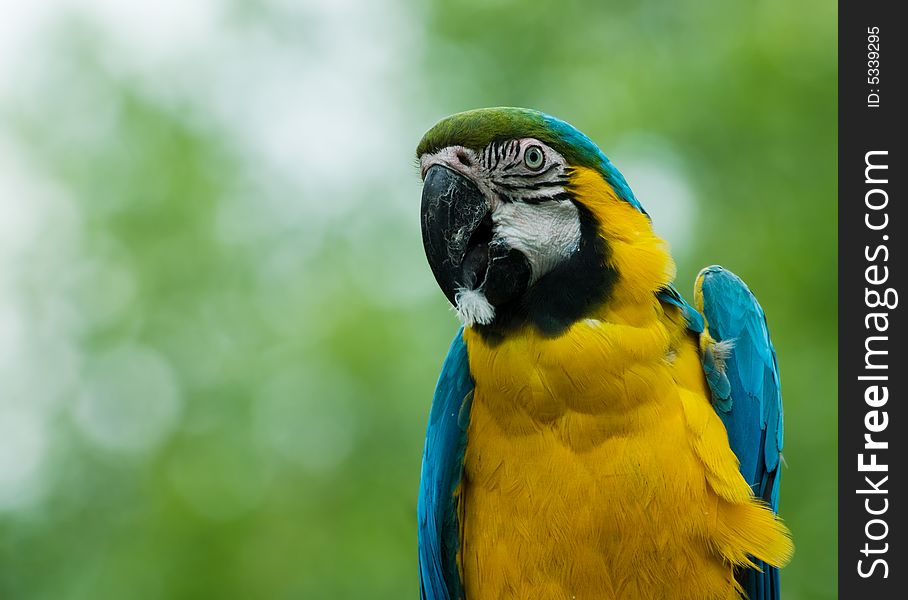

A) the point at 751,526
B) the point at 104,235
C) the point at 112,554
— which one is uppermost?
the point at 104,235

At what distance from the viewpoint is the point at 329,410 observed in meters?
7.26

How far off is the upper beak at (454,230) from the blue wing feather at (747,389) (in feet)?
2.73

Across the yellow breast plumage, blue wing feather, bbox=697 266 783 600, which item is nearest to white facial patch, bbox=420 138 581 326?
the yellow breast plumage

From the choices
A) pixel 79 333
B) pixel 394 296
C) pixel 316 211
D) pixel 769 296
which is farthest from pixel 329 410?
pixel 769 296

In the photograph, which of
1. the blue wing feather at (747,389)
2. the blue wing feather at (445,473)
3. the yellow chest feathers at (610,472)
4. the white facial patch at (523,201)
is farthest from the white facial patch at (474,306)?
the blue wing feather at (747,389)

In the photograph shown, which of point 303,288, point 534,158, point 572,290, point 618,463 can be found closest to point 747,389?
point 618,463

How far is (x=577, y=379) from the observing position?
238 centimetres

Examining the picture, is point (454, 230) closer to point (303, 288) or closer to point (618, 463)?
point (618, 463)

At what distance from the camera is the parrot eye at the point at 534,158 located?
2.40 m

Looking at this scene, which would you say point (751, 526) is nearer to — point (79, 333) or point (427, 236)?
point (427, 236)

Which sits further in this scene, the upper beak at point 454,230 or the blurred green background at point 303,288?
the blurred green background at point 303,288

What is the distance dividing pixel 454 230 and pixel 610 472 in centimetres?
83
